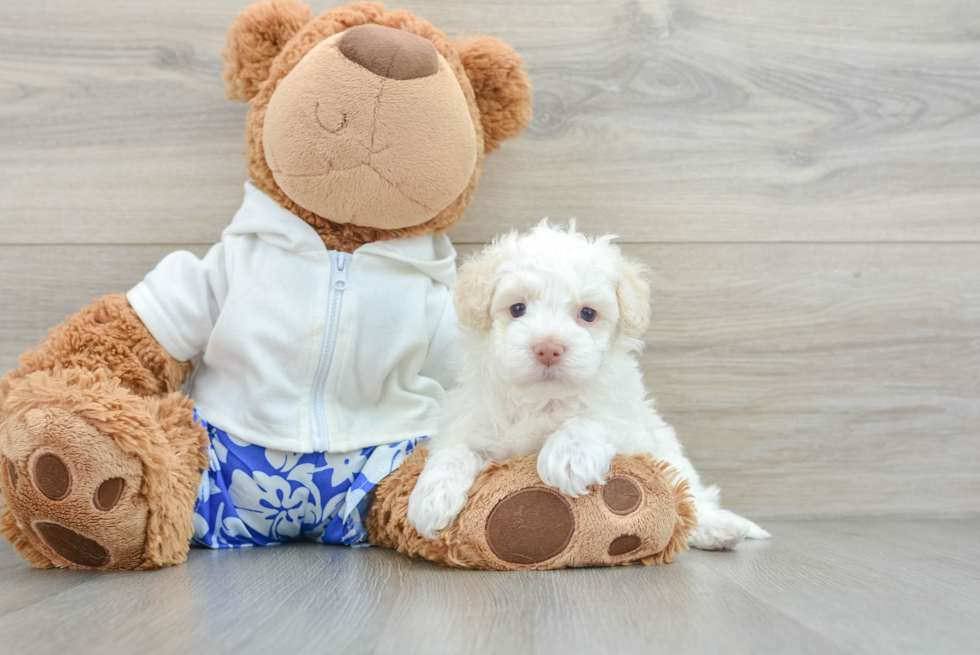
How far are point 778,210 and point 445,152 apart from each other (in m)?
0.71

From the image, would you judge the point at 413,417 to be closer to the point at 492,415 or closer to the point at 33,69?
the point at 492,415

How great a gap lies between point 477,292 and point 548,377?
162 mm

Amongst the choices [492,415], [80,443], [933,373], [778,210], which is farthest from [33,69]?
[933,373]

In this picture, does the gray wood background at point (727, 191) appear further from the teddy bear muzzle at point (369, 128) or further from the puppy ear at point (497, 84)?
the teddy bear muzzle at point (369, 128)

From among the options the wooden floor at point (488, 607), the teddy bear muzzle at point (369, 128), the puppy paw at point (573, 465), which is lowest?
the wooden floor at point (488, 607)

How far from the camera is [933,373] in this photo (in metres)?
1.44

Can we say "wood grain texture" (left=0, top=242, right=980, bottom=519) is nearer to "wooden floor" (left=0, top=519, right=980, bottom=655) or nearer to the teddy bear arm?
"wooden floor" (left=0, top=519, right=980, bottom=655)

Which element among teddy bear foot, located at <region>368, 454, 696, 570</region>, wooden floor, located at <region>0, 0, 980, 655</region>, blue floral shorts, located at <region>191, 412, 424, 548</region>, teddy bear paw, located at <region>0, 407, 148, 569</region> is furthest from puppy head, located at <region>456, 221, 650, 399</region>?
teddy bear paw, located at <region>0, 407, 148, 569</region>

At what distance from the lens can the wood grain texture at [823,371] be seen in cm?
141

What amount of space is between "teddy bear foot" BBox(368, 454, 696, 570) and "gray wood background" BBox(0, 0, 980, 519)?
47 centimetres

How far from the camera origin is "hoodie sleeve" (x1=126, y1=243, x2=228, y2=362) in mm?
1104

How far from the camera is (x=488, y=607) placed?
2.51ft

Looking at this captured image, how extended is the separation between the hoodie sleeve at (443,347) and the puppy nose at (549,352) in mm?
308

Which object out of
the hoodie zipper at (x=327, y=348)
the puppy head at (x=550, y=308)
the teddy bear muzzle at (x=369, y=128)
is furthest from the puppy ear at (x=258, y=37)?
the puppy head at (x=550, y=308)
